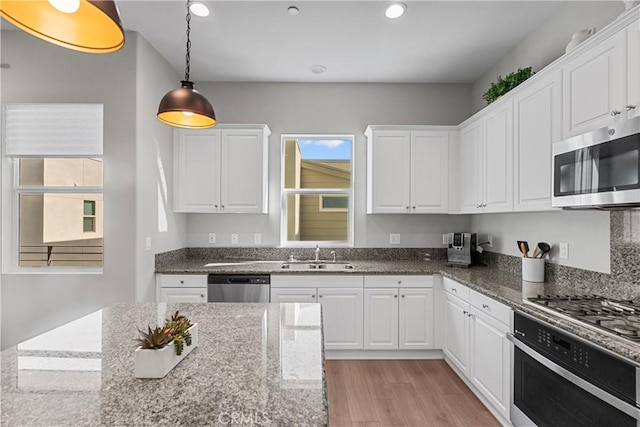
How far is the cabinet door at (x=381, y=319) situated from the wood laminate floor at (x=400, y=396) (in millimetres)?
187

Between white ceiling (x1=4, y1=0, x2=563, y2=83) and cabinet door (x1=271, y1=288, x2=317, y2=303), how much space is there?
2.20 m

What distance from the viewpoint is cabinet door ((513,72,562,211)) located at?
2.11 meters

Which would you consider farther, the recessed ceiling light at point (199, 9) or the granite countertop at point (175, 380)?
the recessed ceiling light at point (199, 9)

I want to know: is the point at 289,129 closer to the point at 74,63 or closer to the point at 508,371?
the point at 74,63

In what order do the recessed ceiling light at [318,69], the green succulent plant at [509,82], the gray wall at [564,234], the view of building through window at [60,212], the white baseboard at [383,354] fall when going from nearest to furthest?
the gray wall at [564,234] < the green succulent plant at [509,82] < the view of building through window at [60,212] < the white baseboard at [383,354] < the recessed ceiling light at [318,69]

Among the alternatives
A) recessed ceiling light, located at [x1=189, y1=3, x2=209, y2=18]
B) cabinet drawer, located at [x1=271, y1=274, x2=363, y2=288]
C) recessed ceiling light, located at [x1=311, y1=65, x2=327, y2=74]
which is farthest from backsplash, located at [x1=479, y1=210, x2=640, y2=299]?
recessed ceiling light, located at [x1=189, y1=3, x2=209, y2=18]

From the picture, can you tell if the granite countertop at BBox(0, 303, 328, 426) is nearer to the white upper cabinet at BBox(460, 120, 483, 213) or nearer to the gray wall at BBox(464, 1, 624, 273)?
the gray wall at BBox(464, 1, 624, 273)

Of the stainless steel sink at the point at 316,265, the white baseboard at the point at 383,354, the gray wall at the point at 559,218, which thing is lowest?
the white baseboard at the point at 383,354

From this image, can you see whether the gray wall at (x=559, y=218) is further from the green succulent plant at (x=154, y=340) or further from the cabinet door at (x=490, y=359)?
the green succulent plant at (x=154, y=340)

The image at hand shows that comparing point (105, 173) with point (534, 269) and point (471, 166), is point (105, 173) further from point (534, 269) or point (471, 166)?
point (534, 269)

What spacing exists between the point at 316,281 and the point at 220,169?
5.03ft

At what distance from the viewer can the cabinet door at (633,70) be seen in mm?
1558

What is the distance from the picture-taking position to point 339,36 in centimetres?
287

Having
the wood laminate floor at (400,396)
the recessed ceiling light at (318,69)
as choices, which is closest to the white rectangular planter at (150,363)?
the wood laminate floor at (400,396)
